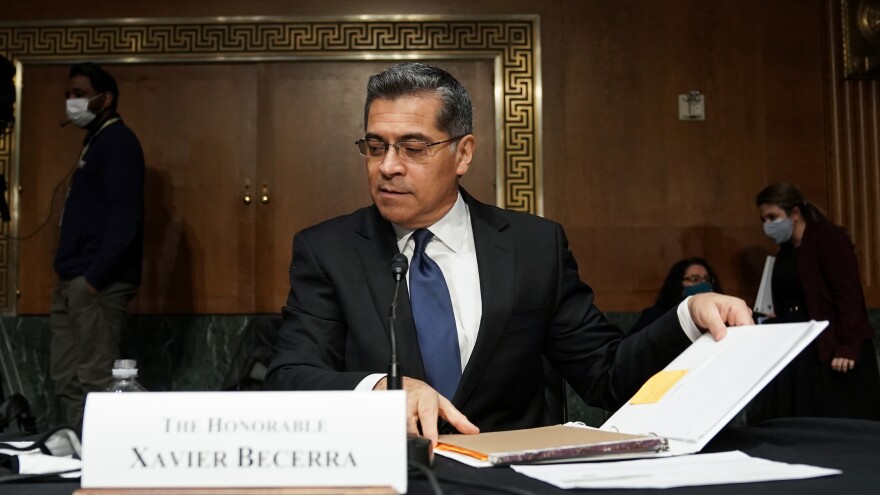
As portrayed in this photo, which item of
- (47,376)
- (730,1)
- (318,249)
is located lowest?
(47,376)

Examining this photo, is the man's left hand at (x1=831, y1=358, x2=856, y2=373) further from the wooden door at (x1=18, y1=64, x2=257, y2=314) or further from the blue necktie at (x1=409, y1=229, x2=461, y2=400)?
the blue necktie at (x1=409, y1=229, x2=461, y2=400)

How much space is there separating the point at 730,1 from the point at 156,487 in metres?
4.98

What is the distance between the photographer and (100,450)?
1007 millimetres

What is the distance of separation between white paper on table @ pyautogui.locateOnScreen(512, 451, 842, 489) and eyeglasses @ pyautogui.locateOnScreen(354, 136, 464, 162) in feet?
2.96

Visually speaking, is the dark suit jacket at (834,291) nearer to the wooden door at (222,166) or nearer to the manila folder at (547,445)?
the wooden door at (222,166)

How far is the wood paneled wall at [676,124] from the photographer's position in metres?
5.17

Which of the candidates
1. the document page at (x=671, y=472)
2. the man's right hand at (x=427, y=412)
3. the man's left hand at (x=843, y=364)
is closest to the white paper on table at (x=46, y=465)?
the man's right hand at (x=427, y=412)

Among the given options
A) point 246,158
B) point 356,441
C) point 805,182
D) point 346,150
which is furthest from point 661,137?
point 356,441

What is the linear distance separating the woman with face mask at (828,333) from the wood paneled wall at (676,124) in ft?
1.98

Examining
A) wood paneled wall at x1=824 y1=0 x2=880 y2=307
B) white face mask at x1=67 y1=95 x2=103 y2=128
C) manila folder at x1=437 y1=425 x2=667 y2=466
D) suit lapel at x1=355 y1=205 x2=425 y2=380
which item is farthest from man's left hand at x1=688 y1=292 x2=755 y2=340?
wood paneled wall at x1=824 y1=0 x2=880 y2=307

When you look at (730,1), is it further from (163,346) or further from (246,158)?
(163,346)

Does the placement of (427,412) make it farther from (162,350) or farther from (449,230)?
(162,350)

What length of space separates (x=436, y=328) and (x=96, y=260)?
2.83 metres

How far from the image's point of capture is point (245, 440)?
3.28 ft
